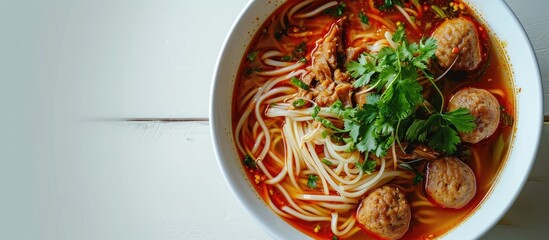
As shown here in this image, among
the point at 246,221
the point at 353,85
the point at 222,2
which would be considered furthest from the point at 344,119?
the point at 222,2

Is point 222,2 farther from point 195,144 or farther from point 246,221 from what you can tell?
point 246,221

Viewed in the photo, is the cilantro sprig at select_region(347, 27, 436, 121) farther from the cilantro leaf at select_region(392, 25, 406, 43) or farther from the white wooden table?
the white wooden table

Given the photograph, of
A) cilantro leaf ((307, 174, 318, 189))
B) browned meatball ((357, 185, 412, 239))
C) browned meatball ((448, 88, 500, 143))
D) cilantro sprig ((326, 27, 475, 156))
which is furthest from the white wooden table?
browned meatball ((448, 88, 500, 143))

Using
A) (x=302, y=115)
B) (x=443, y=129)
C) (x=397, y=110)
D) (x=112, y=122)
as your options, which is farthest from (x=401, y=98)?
(x=112, y=122)

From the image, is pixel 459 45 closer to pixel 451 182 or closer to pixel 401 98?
pixel 401 98

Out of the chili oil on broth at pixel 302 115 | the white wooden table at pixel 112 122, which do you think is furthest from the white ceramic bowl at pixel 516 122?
the white wooden table at pixel 112 122

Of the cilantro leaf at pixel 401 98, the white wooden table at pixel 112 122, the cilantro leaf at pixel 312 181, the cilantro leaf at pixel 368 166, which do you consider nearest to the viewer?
the cilantro leaf at pixel 401 98

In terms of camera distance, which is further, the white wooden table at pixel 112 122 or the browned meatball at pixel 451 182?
the white wooden table at pixel 112 122

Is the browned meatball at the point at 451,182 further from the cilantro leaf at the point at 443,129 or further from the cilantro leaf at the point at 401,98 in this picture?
the cilantro leaf at the point at 401,98
